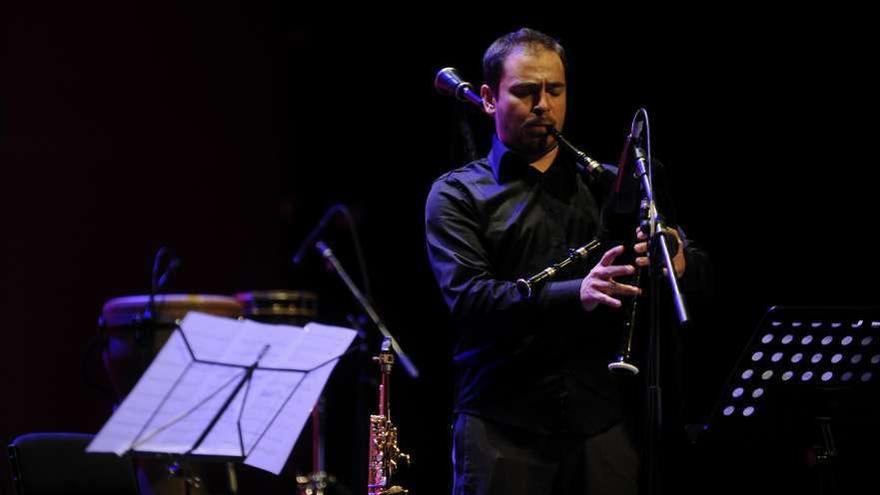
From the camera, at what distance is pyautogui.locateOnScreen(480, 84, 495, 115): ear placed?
349 centimetres

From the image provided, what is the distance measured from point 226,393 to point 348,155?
3.96 m

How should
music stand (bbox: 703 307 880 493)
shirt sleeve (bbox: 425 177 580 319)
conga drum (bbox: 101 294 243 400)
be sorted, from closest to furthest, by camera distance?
1. shirt sleeve (bbox: 425 177 580 319)
2. music stand (bbox: 703 307 880 493)
3. conga drum (bbox: 101 294 243 400)

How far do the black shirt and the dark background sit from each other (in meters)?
0.73

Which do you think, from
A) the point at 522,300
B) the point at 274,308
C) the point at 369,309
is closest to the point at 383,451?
the point at 522,300

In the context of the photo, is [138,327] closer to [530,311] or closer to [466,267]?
[466,267]

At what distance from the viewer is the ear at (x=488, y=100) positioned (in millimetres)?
3492

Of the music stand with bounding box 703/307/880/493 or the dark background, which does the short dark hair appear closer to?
the dark background

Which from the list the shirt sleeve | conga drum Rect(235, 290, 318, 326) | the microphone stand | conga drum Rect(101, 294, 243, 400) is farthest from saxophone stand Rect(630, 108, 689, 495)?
conga drum Rect(235, 290, 318, 326)

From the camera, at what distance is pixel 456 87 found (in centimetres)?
360

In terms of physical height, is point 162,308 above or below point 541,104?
below

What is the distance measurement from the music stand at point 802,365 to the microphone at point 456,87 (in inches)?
45.9

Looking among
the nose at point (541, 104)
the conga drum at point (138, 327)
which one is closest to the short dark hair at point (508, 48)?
the nose at point (541, 104)

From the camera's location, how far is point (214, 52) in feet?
21.9

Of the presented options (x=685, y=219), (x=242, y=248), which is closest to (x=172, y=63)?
(x=242, y=248)
